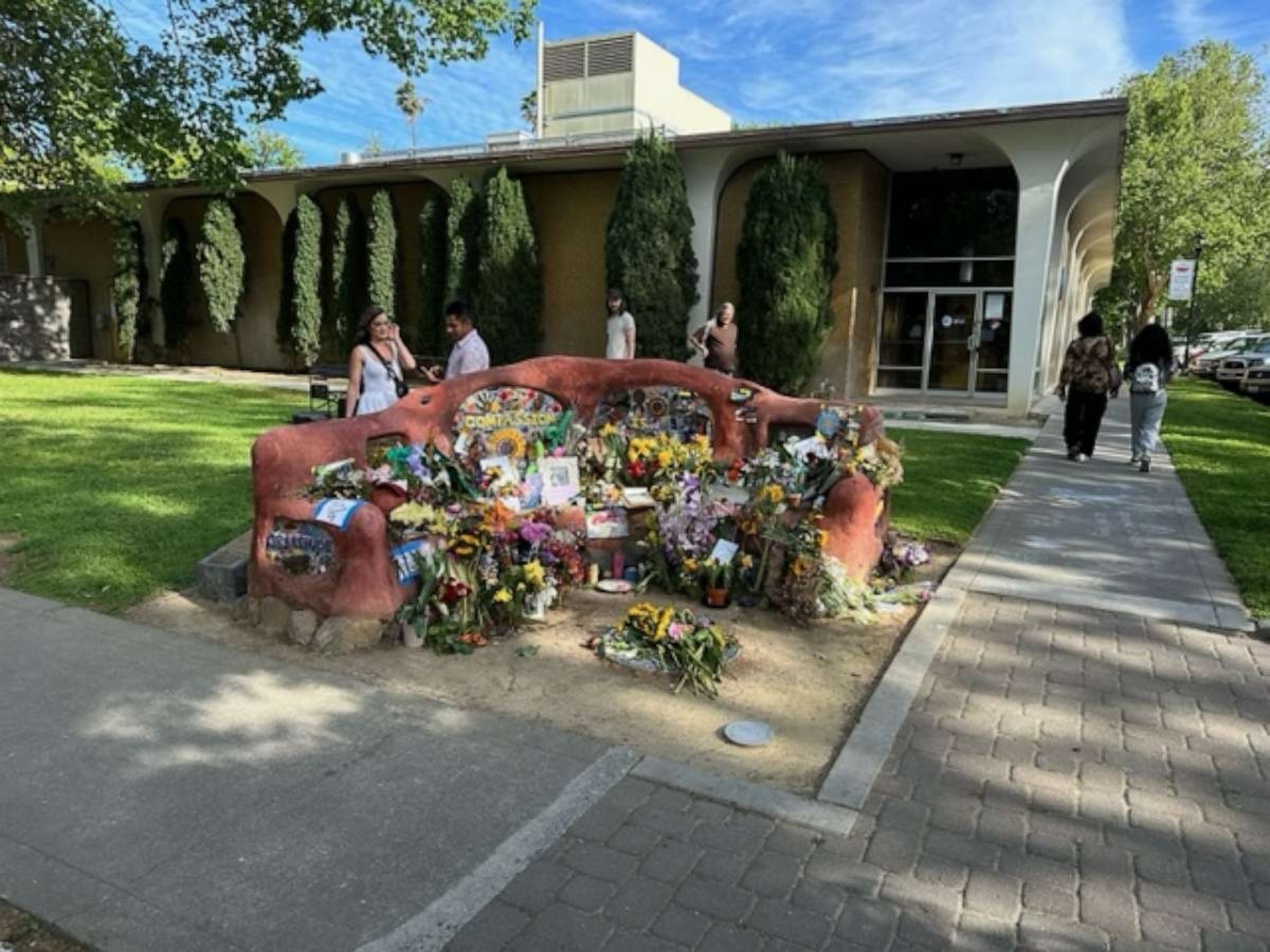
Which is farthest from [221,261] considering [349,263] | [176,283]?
[349,263]

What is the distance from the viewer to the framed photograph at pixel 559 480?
18.6ft

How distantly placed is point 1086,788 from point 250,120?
58.0 feet

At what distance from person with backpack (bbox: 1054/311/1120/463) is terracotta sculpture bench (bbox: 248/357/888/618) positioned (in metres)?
5.74

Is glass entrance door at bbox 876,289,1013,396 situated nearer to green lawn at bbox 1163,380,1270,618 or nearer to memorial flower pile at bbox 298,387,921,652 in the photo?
green lawn at bbox 1163,380,1270,618

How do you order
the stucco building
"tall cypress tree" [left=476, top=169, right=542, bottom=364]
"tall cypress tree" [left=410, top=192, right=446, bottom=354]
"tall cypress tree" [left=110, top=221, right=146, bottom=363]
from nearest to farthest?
the stucco building → "tall cypress tree" [left=476, top=169, right=542, bottom=364] → "tall cypress tree" [left=410, top=192, right=446, bottom=354] → "tall cypress tree" [left=110, top=221, right=146, bottom=363]

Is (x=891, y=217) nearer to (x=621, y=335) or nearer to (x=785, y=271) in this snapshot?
(x=785, y=271)

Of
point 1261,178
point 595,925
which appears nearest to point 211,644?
point 595,925

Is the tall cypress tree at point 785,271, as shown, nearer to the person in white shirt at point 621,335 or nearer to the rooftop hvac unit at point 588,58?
the person in white shirt at point 621,335

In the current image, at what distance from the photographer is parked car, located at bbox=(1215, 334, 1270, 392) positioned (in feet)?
85.7

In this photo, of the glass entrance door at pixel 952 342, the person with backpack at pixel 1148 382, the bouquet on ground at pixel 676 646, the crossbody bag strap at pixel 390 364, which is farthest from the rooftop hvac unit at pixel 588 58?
the bouquet on ground at pixel 676 646

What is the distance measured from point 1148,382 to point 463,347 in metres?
7.65

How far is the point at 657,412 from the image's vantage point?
6.24m

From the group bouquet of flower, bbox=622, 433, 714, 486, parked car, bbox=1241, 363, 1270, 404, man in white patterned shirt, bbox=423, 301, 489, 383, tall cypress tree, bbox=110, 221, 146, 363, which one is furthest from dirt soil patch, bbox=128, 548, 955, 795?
parked car, bbox=1241, 363, 1270, 404

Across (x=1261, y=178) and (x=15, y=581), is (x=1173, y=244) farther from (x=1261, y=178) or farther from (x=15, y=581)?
(x=15, y=581)
